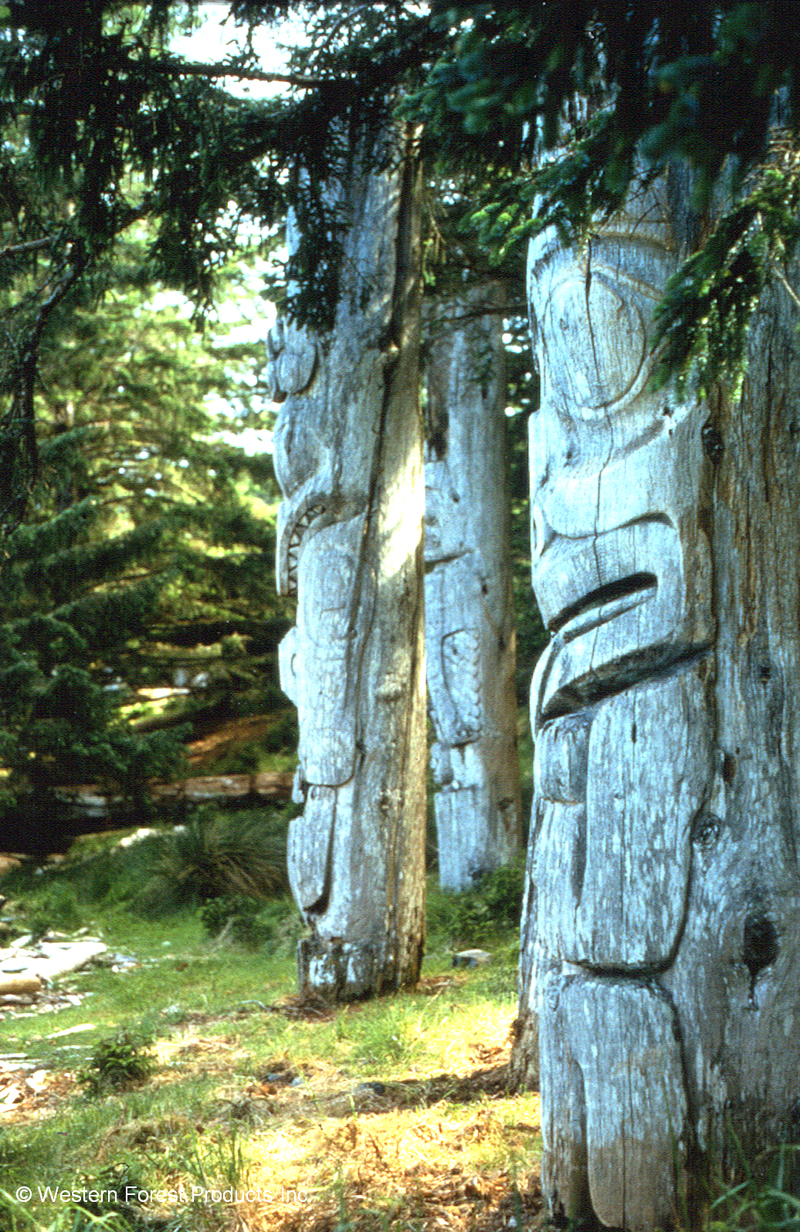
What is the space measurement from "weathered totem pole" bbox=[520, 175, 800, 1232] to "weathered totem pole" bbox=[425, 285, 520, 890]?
731cm

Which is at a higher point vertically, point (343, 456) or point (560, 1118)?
point (343, 456)

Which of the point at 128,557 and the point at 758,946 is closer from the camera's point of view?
the point at 758,946

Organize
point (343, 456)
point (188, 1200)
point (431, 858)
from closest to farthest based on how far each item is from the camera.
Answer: point (188, 1200) → point (343, 456) → point (431, 858)

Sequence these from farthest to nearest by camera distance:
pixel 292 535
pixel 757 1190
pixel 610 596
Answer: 1. pixel 292 535
2. pixel 610 596
3. pixel 757 1190

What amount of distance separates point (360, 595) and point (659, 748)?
4.13m

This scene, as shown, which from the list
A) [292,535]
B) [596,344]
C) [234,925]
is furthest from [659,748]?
[234,925]

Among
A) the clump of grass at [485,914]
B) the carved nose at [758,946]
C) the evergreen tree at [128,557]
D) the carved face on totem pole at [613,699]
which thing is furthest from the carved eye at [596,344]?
the evergreen tree at [128,557]

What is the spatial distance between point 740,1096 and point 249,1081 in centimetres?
280

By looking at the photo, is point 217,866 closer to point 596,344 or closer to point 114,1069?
point 114,1069

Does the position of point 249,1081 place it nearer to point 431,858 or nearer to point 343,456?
point 343,456

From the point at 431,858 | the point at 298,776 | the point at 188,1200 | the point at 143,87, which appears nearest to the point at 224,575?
the point at 431,858

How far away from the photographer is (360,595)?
7.12 meters

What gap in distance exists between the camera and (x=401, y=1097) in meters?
4.73

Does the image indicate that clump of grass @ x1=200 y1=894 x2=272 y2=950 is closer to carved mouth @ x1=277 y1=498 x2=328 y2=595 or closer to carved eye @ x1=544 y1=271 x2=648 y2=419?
carved mouth @ x1=277 y1=498 x2=328 y2=595
